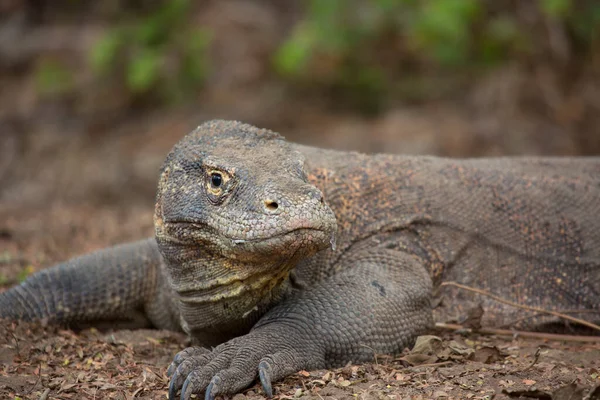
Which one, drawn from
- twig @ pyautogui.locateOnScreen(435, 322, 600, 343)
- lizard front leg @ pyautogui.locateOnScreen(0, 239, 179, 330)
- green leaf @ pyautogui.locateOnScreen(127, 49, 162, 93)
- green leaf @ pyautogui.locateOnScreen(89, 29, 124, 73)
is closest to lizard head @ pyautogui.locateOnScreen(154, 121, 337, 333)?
lizard front leg @ pyautogui.locateOnScreen(0, 239, 179, 330)

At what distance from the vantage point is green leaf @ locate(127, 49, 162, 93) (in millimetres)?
11417

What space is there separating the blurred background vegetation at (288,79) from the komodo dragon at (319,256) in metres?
5.29

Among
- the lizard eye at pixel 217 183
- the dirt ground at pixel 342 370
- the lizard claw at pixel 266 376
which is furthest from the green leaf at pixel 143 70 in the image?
the lizard claw at pixel 266 376

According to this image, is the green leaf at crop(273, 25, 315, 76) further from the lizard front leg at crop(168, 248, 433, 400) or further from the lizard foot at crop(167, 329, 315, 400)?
the lizard foot at crop(167, 329, 315, 400)

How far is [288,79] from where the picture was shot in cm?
1241

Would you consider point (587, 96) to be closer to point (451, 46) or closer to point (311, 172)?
point (451, 46)

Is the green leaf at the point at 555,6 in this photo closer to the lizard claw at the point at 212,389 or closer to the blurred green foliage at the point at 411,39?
the blurred green foliage at the point at 411,39

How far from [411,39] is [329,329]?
852 cm

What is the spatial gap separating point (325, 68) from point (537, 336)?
806 cm

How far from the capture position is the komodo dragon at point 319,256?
12.3 ft

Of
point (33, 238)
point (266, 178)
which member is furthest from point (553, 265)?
point (33, 238)

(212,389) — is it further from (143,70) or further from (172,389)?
(143,70)

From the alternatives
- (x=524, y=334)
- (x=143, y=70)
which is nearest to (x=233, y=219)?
(x=524, y=334)

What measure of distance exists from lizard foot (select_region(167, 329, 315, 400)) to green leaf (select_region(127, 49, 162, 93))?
8.06 metres
